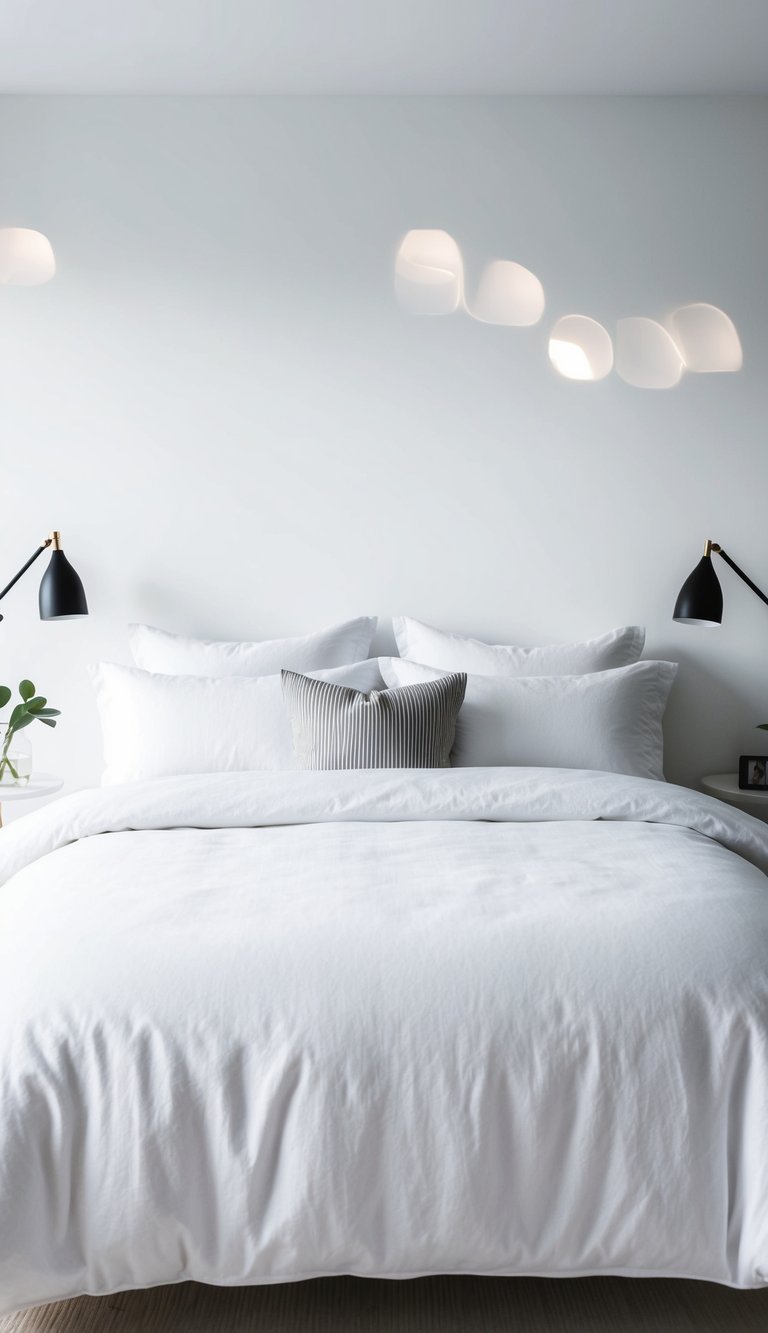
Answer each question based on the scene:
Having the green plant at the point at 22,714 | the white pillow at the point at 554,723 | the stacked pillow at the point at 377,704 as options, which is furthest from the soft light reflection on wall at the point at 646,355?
the green plant at the point at 22,714

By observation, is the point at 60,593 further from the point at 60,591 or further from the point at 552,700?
the point at 552,700

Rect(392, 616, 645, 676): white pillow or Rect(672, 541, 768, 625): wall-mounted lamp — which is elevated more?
Rect(672, 541, 768, 625): wall-mounted lamp

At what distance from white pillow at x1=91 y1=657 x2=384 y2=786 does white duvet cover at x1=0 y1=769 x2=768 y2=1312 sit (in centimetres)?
132

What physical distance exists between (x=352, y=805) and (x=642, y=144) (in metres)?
2.60

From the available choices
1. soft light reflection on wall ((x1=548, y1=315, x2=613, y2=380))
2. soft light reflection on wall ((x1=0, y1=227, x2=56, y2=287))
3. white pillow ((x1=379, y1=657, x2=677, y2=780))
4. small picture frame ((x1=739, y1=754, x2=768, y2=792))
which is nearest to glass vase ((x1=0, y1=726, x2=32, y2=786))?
white pillow ((x1=379, y1=657, x2=677, y2=780))

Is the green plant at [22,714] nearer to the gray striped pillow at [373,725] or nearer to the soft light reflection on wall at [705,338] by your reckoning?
the gray striped pillow at [373,725]

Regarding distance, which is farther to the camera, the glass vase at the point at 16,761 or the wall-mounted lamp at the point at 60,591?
the wall-mounted lamp at the point at 60,591

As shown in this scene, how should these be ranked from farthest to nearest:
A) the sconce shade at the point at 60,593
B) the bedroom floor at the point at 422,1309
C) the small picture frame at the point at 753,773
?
1. the small picture frame at the point at 753,773
2. the sconce shade at the point at 60,593
3. the bedroom floor at the point at 422,1309

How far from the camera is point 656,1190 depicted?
1.51 m

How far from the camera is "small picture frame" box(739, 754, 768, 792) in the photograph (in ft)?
11.2

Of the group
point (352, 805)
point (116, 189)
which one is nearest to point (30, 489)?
point (116, 189)

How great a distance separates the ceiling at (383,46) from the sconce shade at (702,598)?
1592mm

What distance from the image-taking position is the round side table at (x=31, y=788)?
3.08 m

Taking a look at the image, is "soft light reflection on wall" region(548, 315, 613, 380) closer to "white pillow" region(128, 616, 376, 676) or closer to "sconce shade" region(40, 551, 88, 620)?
"white pillow" region(128, 616, 376, 676)
